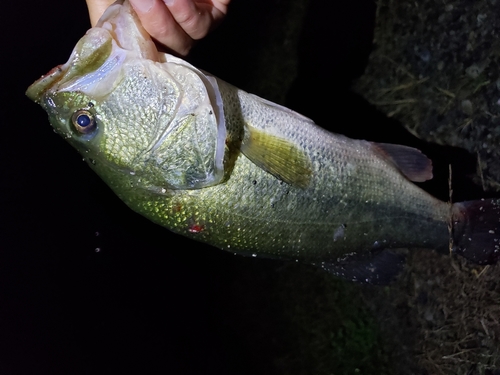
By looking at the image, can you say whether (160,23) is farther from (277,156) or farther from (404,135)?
(404,135)

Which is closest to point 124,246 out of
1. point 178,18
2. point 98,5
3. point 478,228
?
point 98,5

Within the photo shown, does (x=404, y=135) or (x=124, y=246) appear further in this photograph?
(x=124, y=246)

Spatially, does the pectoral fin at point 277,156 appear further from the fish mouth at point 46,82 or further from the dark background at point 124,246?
the dark background at point 124,246

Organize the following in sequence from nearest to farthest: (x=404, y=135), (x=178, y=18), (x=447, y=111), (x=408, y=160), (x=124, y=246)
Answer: (x=178, y=18) < (x=408, y=160) < (x=447, y=111) < (x=404, y=135) < (x=124, y=246)

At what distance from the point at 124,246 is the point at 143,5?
2.26m

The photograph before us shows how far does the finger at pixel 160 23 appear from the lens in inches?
52.2

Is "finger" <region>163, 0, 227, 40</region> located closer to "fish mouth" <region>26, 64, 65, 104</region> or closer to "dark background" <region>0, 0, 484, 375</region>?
"fish mouth" <region>26, 64, 65, 104</region>

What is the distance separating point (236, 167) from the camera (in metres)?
1.54

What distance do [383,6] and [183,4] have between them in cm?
183

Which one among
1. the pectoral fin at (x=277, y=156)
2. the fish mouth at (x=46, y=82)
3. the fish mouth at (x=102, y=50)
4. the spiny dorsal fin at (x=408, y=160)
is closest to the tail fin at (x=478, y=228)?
the spiny dorsal fin at (x=408, y=160)

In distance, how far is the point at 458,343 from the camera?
2.68 m

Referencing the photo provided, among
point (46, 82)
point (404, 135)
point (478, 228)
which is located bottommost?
point (478, 228)

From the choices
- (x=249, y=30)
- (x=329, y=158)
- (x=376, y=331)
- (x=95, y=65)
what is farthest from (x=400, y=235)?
(x=249, y=30)

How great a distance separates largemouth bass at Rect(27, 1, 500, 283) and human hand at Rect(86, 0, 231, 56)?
59 mm
